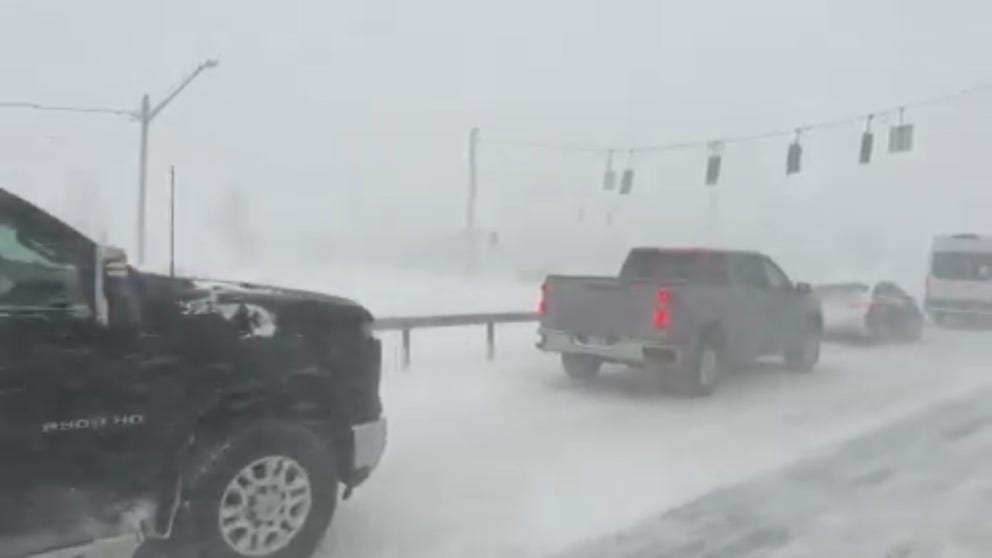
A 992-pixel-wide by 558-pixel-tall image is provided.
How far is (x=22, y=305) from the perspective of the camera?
3793 millimetres

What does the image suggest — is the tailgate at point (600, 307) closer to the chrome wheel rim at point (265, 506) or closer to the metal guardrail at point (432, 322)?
the metal guardrail at point (432, 322)

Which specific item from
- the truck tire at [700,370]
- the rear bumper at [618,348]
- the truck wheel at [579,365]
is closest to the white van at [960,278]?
the truck tire at [700,370]

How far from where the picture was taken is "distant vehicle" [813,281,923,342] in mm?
18969

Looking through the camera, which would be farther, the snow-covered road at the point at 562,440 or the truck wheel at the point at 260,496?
the snow-covered road at the point at 562,440

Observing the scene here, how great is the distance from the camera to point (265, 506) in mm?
4715

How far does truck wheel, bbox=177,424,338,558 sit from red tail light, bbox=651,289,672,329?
20.5 ft

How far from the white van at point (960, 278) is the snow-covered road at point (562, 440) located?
1067 centimetres

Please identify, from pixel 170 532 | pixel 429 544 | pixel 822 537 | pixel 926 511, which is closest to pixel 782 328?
pixel 926 511

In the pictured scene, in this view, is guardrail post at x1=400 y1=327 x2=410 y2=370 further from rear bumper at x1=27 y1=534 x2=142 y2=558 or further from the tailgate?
rear bumper at x1=27 y1=534 x2=142 y2=558

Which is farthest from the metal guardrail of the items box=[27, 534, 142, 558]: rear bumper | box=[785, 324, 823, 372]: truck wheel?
box=[27, 534, 142, 558]: rear bumper

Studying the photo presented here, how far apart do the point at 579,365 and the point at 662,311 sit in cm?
178

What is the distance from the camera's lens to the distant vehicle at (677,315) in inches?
421

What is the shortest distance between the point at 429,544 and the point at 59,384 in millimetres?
2318

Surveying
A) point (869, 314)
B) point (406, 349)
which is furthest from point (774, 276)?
point (869, 314)
